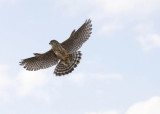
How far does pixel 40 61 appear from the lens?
995 inches

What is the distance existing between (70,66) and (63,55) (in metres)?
0.71

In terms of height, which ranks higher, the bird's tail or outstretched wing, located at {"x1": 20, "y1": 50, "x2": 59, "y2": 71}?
outstretched wing, located at {"x1": 20, "y1": 50, "x2": 59, "y2": 71}

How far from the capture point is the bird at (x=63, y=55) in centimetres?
2412

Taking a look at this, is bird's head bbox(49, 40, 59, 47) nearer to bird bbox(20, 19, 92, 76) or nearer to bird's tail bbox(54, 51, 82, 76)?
bird bbox(20, 19, 92, 76)

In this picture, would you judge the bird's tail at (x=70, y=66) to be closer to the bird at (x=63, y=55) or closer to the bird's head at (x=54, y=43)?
the bird at (x=63, y=55)

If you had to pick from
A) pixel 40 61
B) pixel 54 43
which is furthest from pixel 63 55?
pixel 40 61

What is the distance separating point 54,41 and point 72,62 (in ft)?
4.29

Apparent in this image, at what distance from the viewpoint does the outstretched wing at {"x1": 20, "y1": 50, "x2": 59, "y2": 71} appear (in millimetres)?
25141

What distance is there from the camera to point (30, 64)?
25.2 meters

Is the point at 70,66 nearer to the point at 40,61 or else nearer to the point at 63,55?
the point at 63,55

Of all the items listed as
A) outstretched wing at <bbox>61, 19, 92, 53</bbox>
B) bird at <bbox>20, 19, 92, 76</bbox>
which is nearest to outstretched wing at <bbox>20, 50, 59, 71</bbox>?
bird at <bbox>20, 19, 92, 76</bbox>

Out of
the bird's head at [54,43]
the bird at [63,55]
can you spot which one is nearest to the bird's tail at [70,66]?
the bird at [63,55]

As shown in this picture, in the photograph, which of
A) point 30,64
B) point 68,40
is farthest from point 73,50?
point 30,64

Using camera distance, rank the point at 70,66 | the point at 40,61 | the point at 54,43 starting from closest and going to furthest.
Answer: the point at 54,43
the point at 70,66
the point at 40,61
